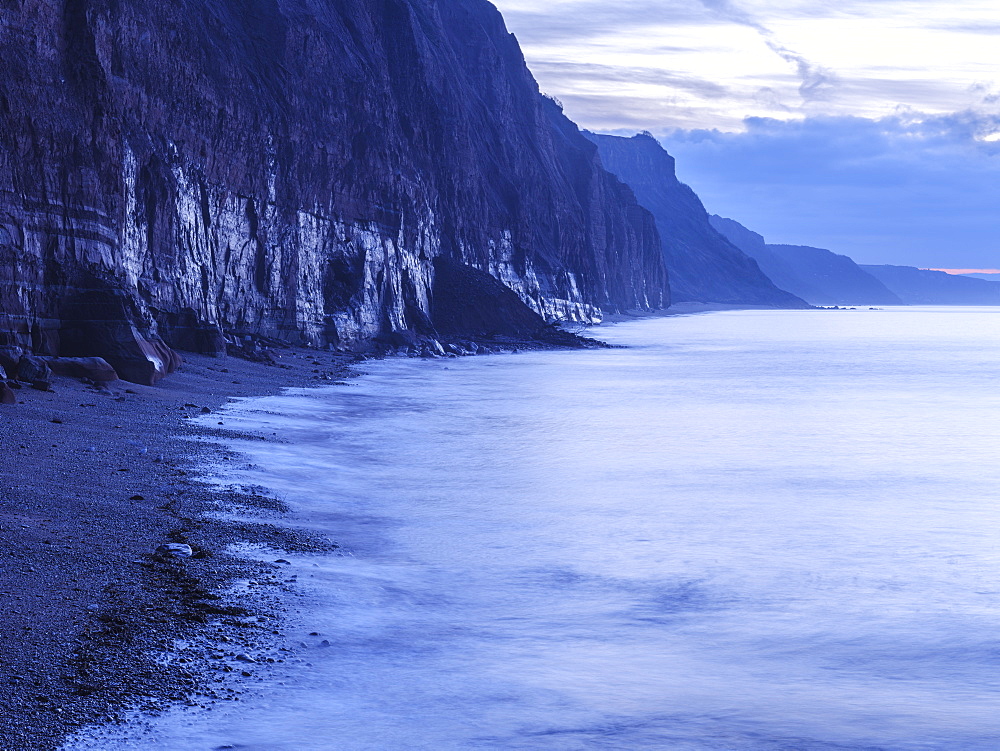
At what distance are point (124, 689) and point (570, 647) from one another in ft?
11.0

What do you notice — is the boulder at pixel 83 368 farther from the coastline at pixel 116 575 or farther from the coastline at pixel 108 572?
the coastline at pixel 116 575

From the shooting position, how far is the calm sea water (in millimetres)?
6875

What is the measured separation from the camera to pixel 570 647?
8.32m

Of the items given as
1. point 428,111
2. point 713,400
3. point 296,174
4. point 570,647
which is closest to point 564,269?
point 428,111

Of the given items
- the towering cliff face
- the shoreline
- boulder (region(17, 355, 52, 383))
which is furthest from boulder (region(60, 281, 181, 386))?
the shoreline

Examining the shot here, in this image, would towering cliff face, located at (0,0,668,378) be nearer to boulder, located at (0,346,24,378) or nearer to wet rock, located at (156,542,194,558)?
boulder, located at (0,346,24,378)

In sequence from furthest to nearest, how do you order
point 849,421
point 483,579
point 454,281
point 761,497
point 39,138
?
1. point 454,281
2. point 849,421
3. point 39,138
4. point 761,497
5. point 483,579

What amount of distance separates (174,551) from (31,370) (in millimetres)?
9815

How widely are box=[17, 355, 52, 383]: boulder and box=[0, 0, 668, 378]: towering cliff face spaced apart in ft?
9.83

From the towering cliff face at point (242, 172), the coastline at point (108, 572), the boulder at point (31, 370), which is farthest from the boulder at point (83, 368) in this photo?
the coastline at point (108, 572)

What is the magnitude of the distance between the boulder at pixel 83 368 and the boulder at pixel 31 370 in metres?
1.44

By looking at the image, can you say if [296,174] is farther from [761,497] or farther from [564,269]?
[564,269]

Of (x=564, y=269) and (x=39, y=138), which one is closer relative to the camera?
(x=39, y=138)

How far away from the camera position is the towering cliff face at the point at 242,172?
22.9 meters
